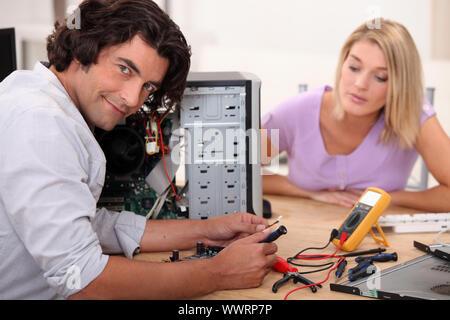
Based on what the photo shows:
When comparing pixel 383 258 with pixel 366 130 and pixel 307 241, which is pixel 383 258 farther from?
pixel 366 130

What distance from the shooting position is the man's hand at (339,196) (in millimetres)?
1687

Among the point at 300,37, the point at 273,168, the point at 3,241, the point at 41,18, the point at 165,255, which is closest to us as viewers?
the point at 3,241

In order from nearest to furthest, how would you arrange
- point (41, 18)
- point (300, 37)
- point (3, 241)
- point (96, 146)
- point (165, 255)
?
point (3, 241)
point (96, 146)
point (165, 255)
point (41, 18)
point (300, 37)

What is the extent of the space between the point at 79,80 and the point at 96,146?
18 centimetres

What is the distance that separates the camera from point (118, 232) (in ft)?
4.04

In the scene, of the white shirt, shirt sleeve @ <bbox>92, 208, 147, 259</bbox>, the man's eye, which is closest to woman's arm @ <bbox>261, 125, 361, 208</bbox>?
shirt sleeve @ <bbox>92, 208, 147, 259</bbox>

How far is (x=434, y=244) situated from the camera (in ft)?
4.12

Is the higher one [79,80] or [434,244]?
[79,80]

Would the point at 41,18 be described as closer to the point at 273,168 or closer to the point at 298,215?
the point at 273,168

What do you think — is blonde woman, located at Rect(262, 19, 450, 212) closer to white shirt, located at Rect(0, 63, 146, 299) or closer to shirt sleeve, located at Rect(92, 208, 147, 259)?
shirt sleeve, located at Rect(92, 208, 147, 259)

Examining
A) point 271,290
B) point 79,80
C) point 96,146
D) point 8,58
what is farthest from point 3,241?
point 8,58

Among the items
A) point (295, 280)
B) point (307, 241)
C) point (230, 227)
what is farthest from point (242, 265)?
point (307, 241)

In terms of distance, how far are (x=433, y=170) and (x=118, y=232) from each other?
1.25 metres

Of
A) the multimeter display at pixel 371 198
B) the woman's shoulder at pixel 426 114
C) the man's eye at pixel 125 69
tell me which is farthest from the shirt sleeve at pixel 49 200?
the woman's shoulder at pixel 426 114
